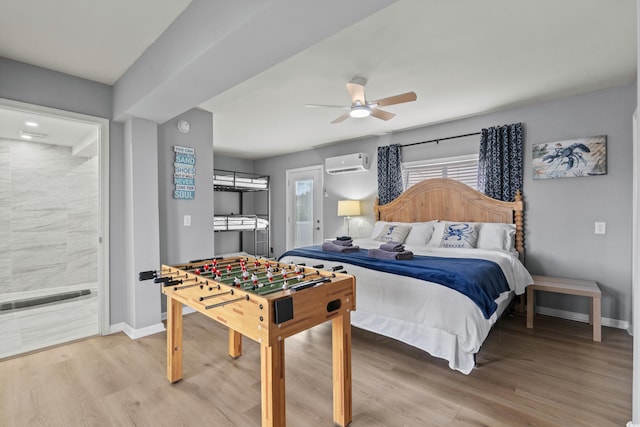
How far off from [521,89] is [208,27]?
307cm

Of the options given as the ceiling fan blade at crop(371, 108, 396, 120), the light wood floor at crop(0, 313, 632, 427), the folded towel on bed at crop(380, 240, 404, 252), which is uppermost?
the ceiling fan blade at crop(371, 108, 396, 120)

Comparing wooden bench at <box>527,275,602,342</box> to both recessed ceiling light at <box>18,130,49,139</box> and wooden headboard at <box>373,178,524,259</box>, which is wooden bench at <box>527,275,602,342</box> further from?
recessed ceiling light at <box>18,130,49,139</box>

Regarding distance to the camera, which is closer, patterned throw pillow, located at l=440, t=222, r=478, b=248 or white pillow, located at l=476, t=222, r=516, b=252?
white pillow, located at l=476, t=222, r=516, b=252

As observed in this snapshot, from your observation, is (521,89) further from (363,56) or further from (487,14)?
(363,56)

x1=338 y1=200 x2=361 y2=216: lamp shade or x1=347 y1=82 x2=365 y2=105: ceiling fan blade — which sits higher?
x1=347 y1=82 x2=365 y2=105: ceiling fan blade

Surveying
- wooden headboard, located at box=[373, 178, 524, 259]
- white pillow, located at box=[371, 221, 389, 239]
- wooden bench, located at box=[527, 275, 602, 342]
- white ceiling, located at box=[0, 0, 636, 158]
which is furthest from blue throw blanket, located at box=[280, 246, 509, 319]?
white ceiling, located at box=[0, 0, 636, 158]

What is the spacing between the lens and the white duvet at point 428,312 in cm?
214

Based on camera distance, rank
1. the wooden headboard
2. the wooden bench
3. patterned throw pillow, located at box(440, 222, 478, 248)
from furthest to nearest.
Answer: the wooden headboard, patterned throw pillow, located at box(440, 222, 478, 248), the wooden bench

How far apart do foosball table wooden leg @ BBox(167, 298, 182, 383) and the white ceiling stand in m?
2.02

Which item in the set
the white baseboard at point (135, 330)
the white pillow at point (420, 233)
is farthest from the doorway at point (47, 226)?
the white pillow at point (420, 233)

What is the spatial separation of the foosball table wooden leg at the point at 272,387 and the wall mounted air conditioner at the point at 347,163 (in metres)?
3.95

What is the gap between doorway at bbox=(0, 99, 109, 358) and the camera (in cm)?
359

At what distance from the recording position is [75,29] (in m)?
2.13

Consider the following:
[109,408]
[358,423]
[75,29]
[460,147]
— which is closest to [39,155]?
[75,29]
